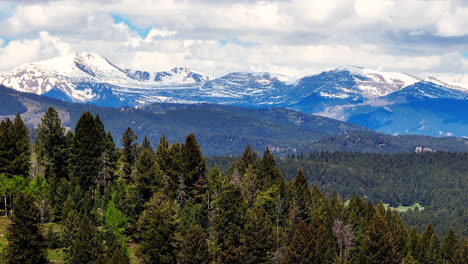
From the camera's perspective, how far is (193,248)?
102812 millimetres

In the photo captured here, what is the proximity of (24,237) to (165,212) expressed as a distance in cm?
2471

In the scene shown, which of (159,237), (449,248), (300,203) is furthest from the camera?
(449,248)

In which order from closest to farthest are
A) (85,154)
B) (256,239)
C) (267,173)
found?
(256,239), (85,154), (267,173)

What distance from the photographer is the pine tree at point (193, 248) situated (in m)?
102

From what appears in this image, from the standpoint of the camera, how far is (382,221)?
128m

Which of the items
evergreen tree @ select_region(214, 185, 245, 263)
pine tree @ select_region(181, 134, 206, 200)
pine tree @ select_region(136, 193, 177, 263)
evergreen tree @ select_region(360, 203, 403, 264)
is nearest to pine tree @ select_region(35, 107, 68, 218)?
pine tree @ select_region(181, 134, 206, 200)

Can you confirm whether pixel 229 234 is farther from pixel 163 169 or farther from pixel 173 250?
pixel 163 169

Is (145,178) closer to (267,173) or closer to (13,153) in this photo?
(13,153)

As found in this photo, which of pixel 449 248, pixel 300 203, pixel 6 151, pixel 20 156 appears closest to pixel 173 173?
pixel 300 203

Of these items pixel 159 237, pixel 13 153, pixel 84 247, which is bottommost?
pixel 84 247

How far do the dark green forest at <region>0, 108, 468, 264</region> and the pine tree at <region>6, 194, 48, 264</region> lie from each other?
0.46 feet

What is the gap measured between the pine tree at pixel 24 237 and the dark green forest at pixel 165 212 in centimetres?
14

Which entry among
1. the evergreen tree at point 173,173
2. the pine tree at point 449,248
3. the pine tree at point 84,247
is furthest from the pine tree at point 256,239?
the pine tree at point 449,248

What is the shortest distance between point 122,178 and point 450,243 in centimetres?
8666
